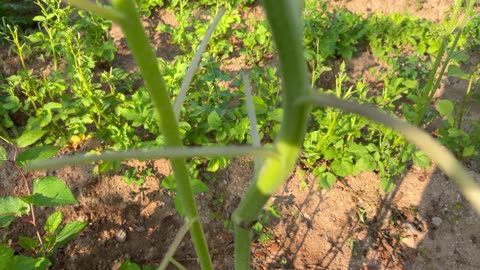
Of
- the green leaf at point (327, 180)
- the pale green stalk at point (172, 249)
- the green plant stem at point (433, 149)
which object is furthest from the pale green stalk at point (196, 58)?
the green leaf at point (327, 180)

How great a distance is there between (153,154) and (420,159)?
1887 millimetres

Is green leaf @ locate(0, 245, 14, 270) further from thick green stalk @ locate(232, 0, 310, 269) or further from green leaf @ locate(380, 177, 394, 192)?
green leaf @ locate(380, 177, 394, 192)

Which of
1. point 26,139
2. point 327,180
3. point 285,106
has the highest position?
point 327,180

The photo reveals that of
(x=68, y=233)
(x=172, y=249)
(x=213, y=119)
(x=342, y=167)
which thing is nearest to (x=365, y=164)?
(x=342, y=167)

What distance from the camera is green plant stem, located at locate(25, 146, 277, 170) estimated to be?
407mm

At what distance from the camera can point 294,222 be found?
6.79 ft

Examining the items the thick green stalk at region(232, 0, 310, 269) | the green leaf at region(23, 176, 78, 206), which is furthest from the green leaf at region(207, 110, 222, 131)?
the thick green stalk at region(232, 0, 310, 269)

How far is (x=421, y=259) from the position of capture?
6.40 ft

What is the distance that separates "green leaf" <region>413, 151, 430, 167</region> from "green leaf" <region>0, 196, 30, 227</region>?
167cm

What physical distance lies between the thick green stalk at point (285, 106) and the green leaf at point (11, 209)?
0.90 meters

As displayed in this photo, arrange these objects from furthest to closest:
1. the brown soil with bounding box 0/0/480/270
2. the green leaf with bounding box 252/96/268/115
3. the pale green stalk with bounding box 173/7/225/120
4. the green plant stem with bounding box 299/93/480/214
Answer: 1. the green leaf with bounding box 252/96/268/115
2. the brown soil with bounding box 0/0/480/270
3. the pale green stalk with bounding box 173/7/225/120
4. the green plant stem with bounding box 299/93/480/214

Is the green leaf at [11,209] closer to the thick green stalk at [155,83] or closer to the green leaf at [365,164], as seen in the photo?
the thick green stalk at [155,83]

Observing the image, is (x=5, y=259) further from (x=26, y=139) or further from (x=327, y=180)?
(x=327, y=180)

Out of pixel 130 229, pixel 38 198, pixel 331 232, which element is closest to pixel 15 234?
pixel 130 229
